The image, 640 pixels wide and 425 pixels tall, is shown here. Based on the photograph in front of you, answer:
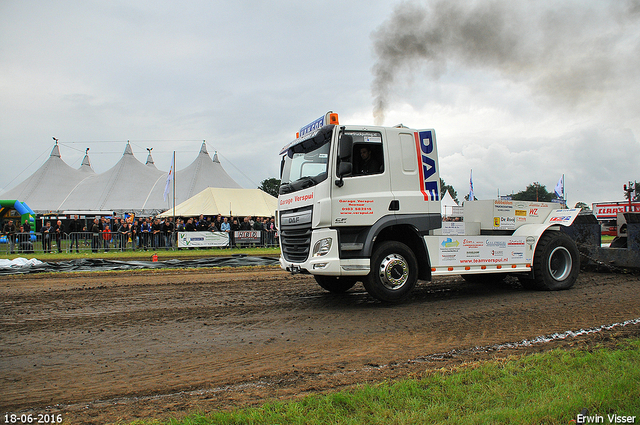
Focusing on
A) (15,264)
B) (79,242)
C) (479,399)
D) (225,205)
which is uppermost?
(225,205)

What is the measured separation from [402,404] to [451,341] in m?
2.13

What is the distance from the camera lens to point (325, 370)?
14.2ft

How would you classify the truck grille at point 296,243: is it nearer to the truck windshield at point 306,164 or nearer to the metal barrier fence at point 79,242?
the truck windshield at point 306,164

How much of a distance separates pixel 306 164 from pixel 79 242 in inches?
615

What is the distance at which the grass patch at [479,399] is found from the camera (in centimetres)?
319

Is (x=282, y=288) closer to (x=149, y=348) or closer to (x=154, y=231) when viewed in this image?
(x=149, y=348)

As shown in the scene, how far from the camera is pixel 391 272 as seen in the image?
23.6 feet

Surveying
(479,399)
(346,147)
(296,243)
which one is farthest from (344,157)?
(479,399)

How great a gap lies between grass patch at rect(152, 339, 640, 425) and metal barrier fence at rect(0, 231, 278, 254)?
1815 cm

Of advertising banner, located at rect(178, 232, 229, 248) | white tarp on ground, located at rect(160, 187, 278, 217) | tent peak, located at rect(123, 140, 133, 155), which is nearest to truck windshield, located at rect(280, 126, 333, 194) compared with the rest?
advertising banner, located at rect(178, 232, 229, 248)

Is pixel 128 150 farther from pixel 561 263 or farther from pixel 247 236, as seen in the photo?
pixel 561 263

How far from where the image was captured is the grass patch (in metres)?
3.19

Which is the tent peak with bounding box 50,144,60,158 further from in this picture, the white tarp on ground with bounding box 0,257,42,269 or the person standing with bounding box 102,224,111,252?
the white tarp on ground with bounding box 0,257,42,269

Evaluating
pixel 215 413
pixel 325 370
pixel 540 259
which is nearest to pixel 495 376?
pixel 325 370
